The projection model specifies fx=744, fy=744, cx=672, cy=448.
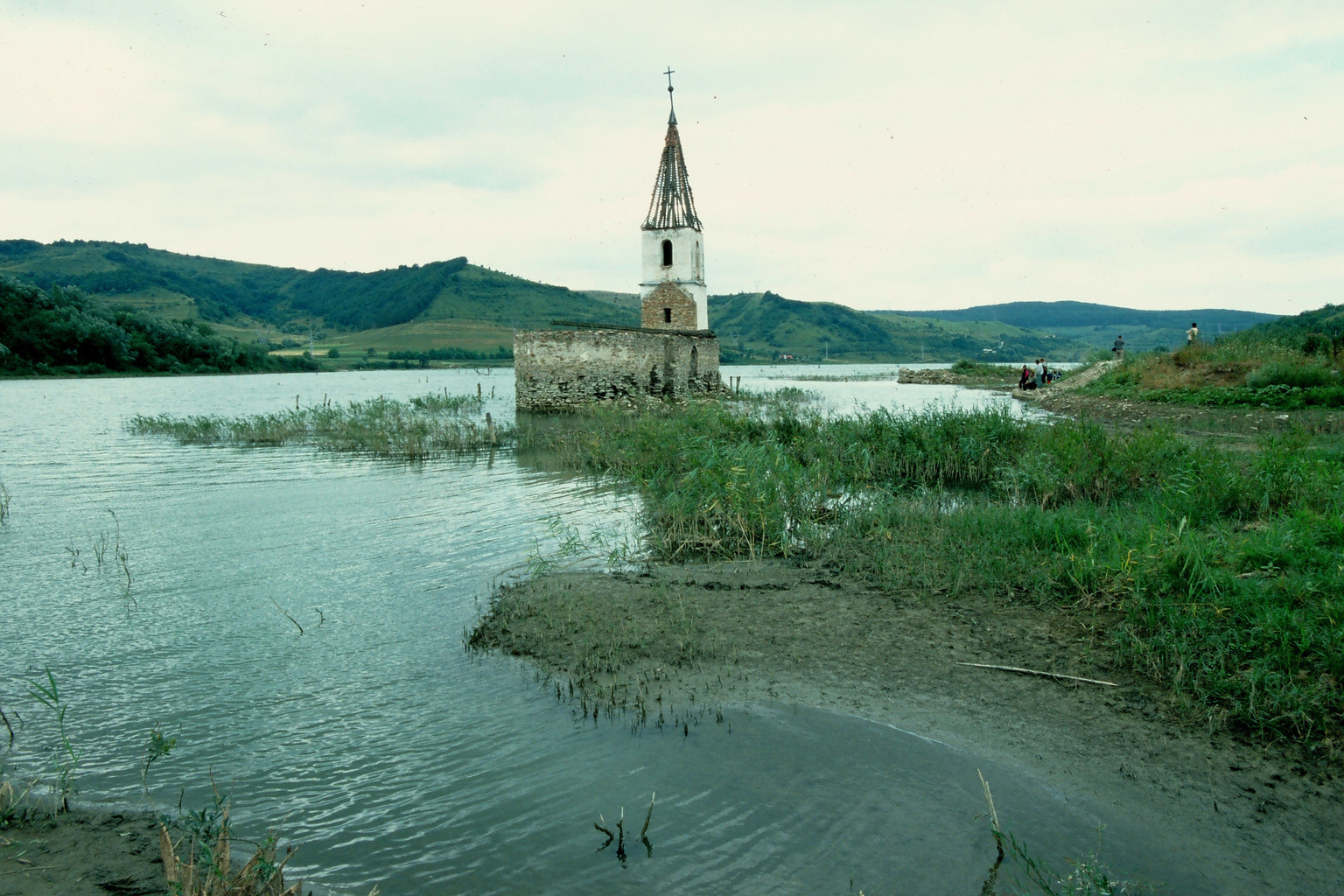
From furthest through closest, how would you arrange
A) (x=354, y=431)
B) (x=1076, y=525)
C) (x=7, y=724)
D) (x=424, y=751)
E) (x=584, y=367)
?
(x=584, y=367)
(x=354, y=431)
(x=1076, y=525)
(x=7, y=724)
(x=424, y=751)

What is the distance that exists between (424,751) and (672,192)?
33231 mm

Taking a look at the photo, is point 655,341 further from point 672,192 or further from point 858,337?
point 858,337

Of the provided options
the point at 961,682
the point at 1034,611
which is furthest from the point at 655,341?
the point at 961,682

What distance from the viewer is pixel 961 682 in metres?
5.00

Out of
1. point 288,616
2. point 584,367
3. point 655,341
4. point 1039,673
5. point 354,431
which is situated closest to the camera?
point 1039,673

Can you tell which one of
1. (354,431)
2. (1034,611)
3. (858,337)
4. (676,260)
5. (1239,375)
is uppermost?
(858,337)

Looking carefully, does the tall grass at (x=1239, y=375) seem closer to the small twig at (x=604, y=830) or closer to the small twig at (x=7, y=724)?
the small twig at (x=604, y=830)

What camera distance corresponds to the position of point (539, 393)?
30250 mm

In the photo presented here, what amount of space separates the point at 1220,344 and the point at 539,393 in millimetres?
23691

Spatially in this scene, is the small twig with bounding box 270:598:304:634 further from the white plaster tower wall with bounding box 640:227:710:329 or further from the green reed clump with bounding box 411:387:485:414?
the white plaster tower wall with bounding box 640:227:710:329

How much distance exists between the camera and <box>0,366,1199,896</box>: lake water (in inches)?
139

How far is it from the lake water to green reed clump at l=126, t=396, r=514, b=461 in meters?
9.85

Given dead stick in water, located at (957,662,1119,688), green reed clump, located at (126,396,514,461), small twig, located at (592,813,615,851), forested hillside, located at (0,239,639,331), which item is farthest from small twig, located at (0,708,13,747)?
forested hillside, located at (0,239,639,331)

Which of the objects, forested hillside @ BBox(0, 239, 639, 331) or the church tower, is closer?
the church tower
